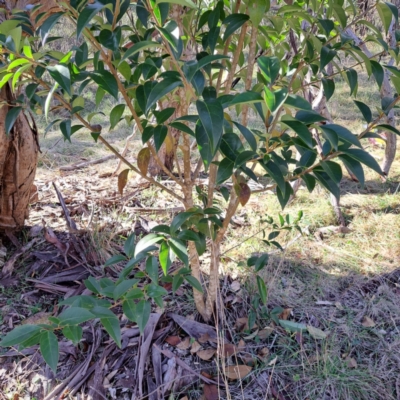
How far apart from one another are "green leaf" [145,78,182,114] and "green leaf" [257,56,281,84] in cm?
16

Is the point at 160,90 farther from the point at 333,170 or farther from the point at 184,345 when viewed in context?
the point at 184,345

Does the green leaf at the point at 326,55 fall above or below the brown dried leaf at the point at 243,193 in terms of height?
above

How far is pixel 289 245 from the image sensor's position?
2055 mm

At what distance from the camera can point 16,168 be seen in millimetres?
1814

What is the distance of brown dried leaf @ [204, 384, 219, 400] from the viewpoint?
121cm

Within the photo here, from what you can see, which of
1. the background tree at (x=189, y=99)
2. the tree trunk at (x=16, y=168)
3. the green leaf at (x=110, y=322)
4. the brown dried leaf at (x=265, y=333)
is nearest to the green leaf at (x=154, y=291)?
the background tree at (x=189, y=99)

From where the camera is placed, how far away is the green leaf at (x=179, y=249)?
0.92m

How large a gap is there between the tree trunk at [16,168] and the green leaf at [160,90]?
47.1 inches

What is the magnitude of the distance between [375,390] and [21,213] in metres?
1.68

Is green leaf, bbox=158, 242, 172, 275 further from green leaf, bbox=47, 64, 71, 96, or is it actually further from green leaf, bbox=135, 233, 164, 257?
green leaf, bbox=47, 64, 71, 96

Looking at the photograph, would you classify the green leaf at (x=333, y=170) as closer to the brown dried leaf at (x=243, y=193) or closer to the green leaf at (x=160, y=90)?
the brown dried leaf at (x=243, y=193)

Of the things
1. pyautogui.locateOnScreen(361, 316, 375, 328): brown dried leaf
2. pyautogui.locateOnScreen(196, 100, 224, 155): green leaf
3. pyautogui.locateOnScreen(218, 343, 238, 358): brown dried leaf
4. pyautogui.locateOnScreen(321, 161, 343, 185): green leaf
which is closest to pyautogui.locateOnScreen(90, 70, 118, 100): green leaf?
pyautogui.locateOnScreen(196, 100, 224, 155): green leaf

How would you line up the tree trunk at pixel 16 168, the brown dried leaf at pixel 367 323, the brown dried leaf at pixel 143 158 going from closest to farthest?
the brown dried leaf at pixel 143 158, the brown dried leaf at pixel 367 323, the tree trunk at pixel 16 168

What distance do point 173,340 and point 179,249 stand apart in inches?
23.9
